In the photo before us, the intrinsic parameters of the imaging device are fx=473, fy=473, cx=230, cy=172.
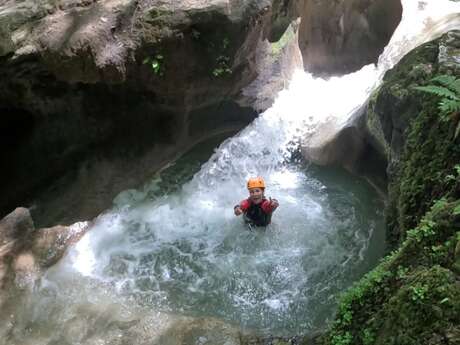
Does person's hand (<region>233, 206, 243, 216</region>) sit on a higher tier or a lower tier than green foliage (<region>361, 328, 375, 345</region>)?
lower

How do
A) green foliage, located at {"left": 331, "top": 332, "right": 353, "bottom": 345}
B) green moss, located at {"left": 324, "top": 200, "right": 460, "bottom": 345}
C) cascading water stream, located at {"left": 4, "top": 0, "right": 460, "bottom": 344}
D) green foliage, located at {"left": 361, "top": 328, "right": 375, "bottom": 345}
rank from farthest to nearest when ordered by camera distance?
cascading water stream, located at {"left": 4, "top": 0, "right": 460, "bottom": 344}
green foliage, located at {"left": 331, "top": 332, "right": 353, "bottom": 345}
green foliage, located at {"left": 361, "top": 328, "right": 375, "bottom": 345}
green moss, located at {"left": 324, "top": 200, "right": 460, "bottom": 345}

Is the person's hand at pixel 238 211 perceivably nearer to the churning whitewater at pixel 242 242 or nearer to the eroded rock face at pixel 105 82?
the churning whitewater at pixel 242 242

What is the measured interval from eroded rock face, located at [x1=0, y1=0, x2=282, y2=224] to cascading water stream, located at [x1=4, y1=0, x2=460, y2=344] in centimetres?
75

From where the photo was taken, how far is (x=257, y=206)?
671 cm

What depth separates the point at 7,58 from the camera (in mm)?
6184

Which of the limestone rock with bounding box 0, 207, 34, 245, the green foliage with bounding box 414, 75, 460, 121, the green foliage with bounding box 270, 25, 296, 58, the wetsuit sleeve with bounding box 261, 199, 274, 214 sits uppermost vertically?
the green foliage with bounding box 414, 75, 460, 121

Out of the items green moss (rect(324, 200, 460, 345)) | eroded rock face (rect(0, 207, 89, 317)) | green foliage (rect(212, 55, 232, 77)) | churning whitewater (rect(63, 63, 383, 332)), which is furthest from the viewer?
green foliage (rect(212, 55, 232, 77))

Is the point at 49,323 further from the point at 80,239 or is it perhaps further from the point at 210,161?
the point at 210,161

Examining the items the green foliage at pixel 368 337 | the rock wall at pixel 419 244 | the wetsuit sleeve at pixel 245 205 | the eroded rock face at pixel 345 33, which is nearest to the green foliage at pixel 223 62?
the wetsuit sleeve at pixel 245 205

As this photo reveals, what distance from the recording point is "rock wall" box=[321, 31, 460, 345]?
264 centimetres

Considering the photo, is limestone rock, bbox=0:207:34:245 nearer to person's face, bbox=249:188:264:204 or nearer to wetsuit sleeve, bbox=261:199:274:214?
person's face, bbox=249:188:264:204

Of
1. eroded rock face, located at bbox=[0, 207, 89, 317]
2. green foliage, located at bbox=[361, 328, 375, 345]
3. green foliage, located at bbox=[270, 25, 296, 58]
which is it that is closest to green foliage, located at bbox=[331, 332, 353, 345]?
green foliage, located at bbox=[361, 328, 375, 345]

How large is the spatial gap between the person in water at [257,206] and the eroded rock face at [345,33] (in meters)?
4.75

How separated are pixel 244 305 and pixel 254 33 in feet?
13.8
